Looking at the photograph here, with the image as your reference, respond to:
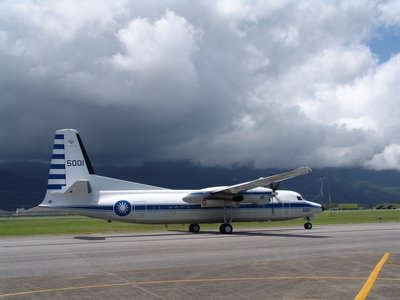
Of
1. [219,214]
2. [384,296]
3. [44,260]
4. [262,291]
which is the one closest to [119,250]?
[44,260]

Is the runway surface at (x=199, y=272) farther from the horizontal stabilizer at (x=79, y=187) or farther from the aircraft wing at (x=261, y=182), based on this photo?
the horizontal stabilizer at (x=79, y=187)

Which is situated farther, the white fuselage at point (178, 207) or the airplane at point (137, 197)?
the white fuselage at point (178, 207)

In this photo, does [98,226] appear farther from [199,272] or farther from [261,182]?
[199,272]

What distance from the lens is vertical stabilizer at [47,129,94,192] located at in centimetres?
3394

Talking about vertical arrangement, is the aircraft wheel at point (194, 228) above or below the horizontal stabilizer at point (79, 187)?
below

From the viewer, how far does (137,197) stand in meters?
35.7

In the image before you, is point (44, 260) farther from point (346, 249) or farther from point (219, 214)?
point (219, 214)

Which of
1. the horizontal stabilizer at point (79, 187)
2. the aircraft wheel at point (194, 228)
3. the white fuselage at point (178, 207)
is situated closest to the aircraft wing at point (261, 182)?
the white fuselage at point (178, 207)

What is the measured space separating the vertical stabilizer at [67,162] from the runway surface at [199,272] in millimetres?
10415

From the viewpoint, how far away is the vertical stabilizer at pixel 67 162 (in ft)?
111

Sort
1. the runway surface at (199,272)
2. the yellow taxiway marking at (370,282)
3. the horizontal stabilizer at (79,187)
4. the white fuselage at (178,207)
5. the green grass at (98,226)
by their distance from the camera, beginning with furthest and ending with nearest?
1. the green grass at (98,226)
2. the white fuselage at (178,207)
3. the horizontal stabilizer at (79,187)
4. the runway surface at (199,272)
5. the yellow taxiway marking at (370,282)

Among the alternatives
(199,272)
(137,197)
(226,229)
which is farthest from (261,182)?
(199,272)

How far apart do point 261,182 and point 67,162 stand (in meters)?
14.0

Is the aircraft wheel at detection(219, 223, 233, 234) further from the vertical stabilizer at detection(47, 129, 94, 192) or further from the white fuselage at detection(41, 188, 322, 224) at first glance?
the vertical stabilizer at detection(47, 129, 94, 192)
